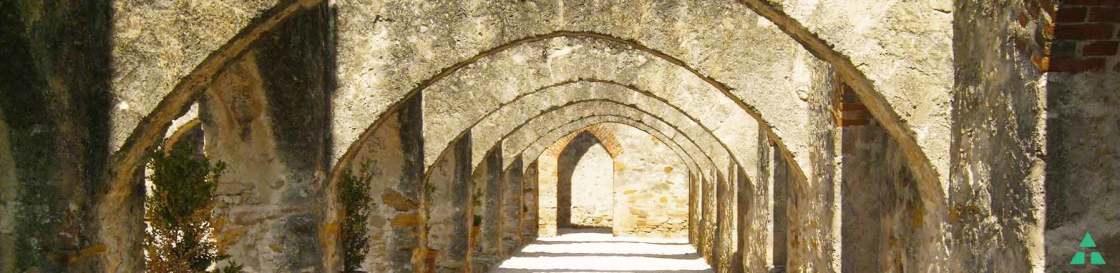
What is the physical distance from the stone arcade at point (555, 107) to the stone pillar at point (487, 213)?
332 centimetres

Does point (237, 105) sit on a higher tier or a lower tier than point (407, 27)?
lower

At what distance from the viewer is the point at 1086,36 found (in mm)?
3168

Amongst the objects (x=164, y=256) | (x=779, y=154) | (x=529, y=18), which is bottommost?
(x=164, y=256)

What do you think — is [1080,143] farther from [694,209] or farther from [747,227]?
[694,209]

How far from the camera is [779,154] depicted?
9.41m

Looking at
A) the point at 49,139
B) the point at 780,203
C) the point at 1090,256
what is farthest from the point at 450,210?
the point at 1090,256

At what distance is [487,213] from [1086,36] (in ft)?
44.2

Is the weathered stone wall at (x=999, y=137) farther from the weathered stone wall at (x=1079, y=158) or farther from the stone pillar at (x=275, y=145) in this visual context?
the stone pillar at (x=275, y=145)

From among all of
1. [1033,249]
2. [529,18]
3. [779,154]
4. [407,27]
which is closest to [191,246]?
[407,27]

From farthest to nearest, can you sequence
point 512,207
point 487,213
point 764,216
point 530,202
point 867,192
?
point 530,202, point 512,207, point 487,213, point 764,216, point 867,192

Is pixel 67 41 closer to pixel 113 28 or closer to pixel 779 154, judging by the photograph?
pixel 113 28

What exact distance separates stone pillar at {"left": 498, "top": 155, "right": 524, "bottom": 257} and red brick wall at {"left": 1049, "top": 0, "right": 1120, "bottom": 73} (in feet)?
50.9

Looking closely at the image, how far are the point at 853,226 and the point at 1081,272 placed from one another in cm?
275

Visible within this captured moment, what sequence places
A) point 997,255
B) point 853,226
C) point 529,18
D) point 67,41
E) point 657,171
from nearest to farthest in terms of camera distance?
point 997,255 < point 67,41 < point 853,226 < point 529,18 < point 657,171
